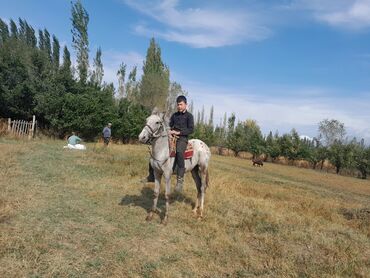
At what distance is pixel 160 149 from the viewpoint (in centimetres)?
784

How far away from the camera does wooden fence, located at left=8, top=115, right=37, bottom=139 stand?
24969 millimetres

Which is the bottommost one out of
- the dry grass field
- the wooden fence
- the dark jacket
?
the dry grass field

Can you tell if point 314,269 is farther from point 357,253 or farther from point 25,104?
point 25,104

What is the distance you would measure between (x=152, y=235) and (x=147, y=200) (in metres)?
2.77

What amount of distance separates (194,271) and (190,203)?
4.45 metres

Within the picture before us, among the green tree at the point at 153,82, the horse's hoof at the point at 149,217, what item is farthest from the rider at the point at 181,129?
the green tree at the point at 153,82

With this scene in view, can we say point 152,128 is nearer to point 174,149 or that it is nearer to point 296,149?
point 174,149

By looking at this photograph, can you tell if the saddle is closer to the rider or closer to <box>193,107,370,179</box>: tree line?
the rider

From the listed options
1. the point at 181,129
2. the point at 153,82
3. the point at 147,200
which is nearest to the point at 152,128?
the point at 181,129

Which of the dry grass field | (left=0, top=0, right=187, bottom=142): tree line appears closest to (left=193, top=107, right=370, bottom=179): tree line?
(left=0, top=0, right=187, bottom=142): tree line

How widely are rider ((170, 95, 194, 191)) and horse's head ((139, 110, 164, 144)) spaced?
16.8 inches

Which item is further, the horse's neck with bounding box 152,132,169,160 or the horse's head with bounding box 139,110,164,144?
the horse's neck with bounding box 152,132,169,160

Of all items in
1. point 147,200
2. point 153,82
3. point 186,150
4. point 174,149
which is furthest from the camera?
point 153,82

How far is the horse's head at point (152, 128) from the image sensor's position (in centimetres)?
734
